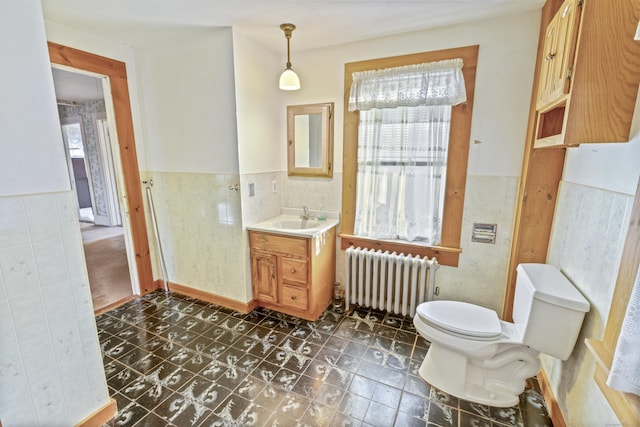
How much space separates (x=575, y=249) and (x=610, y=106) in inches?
30.1

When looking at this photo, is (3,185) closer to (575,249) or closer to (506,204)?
(575,249)

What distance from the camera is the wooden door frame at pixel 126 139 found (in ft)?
7.37

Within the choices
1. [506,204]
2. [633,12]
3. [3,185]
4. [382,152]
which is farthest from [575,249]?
[3,185]

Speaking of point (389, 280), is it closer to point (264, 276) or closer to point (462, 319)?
point (462, 319)

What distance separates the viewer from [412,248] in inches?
96.7

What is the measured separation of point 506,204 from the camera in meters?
2.15

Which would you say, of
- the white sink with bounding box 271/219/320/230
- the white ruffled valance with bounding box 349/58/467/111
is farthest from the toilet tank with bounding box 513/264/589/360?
the white sink with bounding box 271/219/320/230

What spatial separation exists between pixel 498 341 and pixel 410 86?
1.88m

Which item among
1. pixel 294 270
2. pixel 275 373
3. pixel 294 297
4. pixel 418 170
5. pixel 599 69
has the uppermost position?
pixel 599 69

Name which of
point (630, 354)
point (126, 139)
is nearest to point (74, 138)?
point (126, 139)

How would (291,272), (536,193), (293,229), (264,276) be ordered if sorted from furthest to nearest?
(293,229)
(264,276)
(291,272)
(536,193)

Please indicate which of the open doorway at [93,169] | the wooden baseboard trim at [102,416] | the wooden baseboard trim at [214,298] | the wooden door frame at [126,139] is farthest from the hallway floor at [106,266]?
the wooden baseboard trim at [102,416]

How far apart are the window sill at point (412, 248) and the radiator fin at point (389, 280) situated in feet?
0.21

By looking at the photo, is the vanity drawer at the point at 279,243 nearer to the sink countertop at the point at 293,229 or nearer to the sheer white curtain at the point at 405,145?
the sink countertop at the point at 293,229
